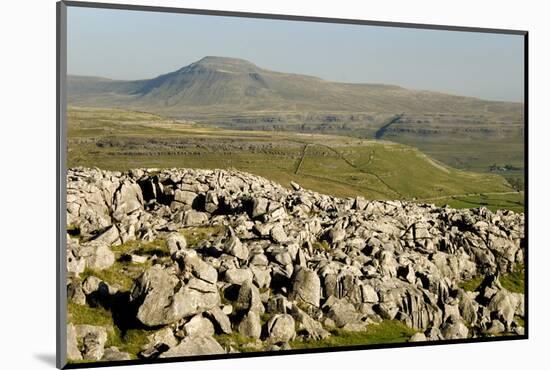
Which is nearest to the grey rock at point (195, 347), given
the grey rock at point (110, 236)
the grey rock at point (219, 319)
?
the grey rock at point (219, 319)

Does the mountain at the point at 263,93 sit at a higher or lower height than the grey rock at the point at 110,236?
higher

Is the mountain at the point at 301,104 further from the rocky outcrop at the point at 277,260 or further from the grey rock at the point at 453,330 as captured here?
the grey rock at the point at 453,330

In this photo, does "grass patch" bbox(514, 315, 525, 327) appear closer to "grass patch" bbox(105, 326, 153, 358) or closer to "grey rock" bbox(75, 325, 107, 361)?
"grass patch" bbox(105, 326, 153, 358)

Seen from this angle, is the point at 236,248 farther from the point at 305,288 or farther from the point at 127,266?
the point at 127,266

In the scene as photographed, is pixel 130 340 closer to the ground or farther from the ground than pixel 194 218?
closer to the ground

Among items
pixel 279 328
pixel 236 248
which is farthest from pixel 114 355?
pixel 236 248

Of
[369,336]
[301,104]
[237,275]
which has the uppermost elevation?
[301,104]

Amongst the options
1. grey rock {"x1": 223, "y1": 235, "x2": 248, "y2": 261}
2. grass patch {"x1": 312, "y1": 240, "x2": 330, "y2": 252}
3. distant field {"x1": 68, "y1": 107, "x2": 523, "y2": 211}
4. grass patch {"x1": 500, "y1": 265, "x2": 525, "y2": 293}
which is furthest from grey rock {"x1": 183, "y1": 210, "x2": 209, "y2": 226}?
grass patch {"x1": 500, "y1": 265, "x2": 525, "y2": 293}
